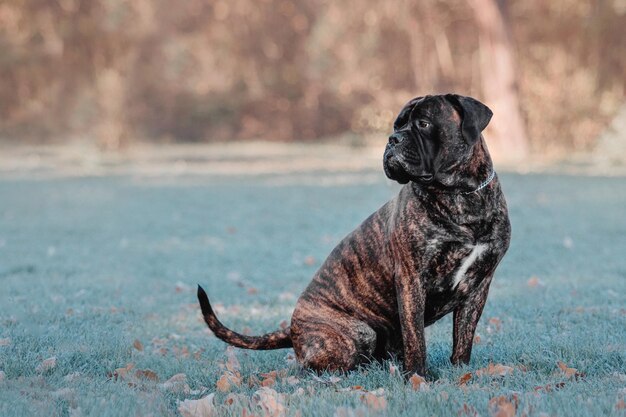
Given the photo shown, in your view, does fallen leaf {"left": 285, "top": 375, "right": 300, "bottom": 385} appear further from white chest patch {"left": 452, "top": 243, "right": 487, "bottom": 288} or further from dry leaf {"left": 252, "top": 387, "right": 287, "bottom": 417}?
white chest patch {"left": 452, "top": 243, "right": 487, "bottom": 288}

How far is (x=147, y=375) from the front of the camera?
413cm

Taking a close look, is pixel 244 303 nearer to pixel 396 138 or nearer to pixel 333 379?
pixel 333 379

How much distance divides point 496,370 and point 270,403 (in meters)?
1.27

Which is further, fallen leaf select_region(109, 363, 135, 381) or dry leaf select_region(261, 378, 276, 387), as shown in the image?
fallen leaf select_region(109, 363, 135, 381)

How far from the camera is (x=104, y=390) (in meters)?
3.70

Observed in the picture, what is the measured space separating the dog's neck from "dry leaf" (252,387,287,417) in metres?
1.22

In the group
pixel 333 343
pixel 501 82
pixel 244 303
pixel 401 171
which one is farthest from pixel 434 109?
pixel 501 82

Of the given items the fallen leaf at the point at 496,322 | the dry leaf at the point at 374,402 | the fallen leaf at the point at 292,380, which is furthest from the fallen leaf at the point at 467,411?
the fallen leaf at the point at 496,322

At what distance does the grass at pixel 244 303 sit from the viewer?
350cm

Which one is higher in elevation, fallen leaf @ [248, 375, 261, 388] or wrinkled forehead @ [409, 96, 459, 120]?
wrinkled forehead @ [409, 96, 459, 120]

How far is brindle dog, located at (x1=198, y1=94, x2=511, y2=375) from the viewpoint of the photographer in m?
3.81

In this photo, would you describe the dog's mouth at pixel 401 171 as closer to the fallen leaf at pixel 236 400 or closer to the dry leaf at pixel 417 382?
the dry leaf at pixel 417 382

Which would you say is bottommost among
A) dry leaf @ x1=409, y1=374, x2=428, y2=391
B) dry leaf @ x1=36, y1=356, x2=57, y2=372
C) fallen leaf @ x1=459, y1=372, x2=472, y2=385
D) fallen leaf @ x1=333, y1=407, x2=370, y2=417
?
dry leaf @ x1=36, y1=356, x2=57, y2=372

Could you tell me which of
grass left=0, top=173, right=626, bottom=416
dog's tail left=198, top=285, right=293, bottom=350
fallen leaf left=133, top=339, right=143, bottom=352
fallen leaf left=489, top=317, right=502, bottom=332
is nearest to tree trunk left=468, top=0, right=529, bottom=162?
grass left=0, top=173, right=626, bottom=416
